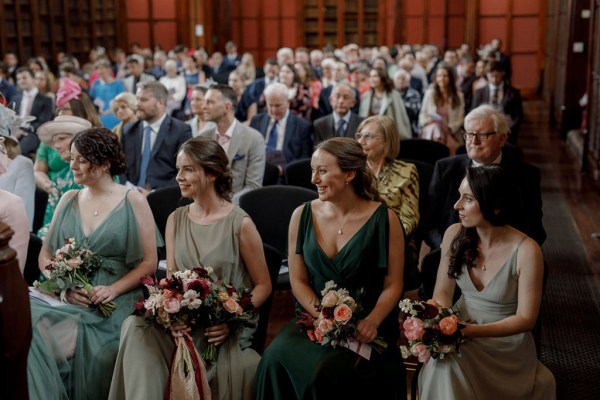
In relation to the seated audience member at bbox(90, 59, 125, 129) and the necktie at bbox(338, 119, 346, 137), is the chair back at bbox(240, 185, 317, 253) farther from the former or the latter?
the seated audience member at bbox(90, 59, 125, 129)

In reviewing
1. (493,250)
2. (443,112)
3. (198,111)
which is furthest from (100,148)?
(443,112)

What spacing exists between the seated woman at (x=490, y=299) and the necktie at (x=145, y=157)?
3.20m

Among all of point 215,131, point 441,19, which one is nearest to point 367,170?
point 215,131

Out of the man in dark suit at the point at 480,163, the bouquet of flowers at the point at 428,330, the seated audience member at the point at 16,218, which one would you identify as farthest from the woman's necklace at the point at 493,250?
the seated audience member at the point at 16,218

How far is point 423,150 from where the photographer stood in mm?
6465

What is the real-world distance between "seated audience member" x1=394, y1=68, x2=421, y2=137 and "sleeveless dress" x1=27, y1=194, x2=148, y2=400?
519cm

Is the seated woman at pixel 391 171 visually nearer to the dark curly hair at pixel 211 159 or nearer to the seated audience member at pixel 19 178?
the dark curly hair at pixel 211 159

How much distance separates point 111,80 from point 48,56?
20.0ft

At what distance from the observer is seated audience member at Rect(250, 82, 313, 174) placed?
696 cm

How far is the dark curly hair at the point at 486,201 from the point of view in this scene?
3.29m

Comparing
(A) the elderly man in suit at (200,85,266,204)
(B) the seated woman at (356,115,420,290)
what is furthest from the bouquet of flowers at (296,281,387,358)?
(A) the elderly man in suit at (200,85,266,204)

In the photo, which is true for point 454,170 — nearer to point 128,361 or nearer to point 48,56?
point 128,361

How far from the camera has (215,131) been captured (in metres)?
6.11

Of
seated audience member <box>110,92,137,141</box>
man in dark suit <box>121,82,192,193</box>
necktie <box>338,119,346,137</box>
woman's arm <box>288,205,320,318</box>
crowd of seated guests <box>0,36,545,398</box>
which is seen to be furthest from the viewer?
necktie <box>338,119,346,137</box>
